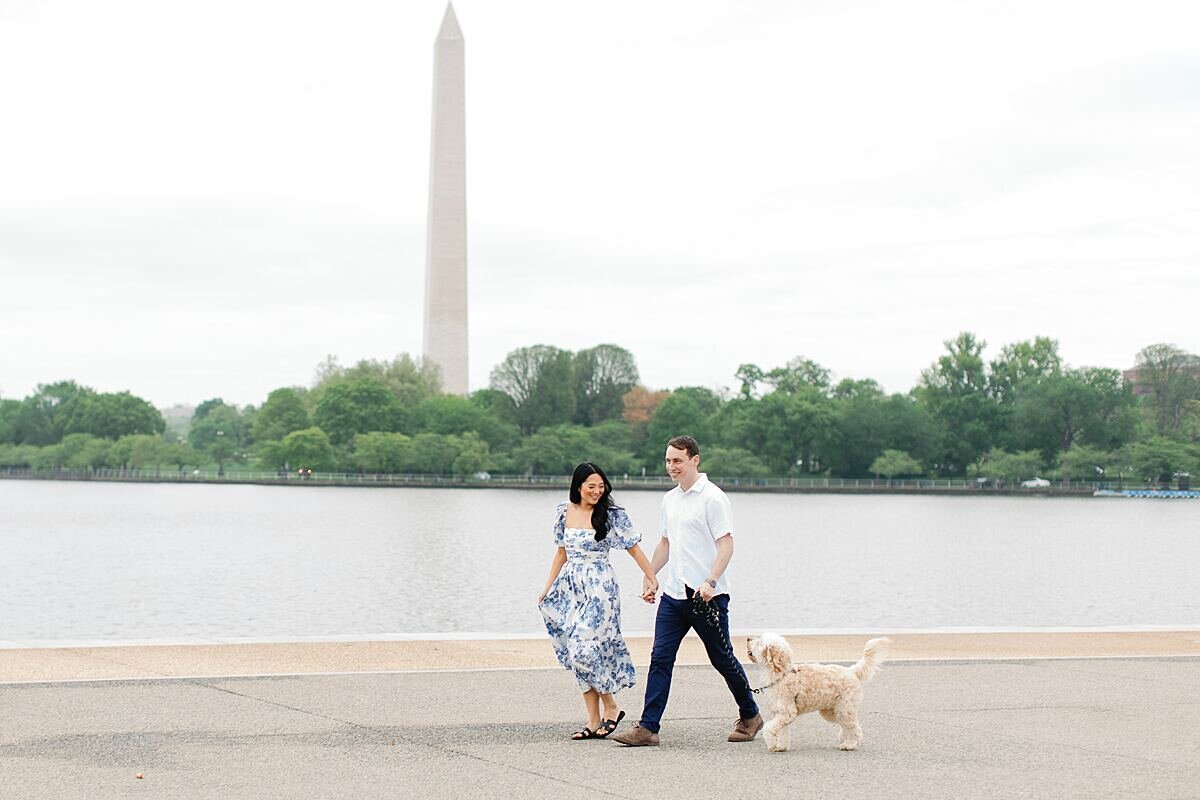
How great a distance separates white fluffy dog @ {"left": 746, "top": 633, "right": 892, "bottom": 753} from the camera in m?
9.37

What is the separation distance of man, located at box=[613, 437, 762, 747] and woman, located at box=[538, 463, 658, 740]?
23 cm

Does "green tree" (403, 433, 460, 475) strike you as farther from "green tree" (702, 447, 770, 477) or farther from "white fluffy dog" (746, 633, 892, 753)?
"white fluffy dog" (746, 633, 892, 753)

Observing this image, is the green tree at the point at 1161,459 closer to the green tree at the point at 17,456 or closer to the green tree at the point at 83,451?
the green tree at the point at 83,451

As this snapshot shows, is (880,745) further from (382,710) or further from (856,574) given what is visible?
(856,574)

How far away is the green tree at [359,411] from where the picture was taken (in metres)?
125

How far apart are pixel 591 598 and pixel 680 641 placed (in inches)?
25.0

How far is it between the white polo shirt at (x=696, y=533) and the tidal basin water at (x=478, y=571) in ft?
22.7

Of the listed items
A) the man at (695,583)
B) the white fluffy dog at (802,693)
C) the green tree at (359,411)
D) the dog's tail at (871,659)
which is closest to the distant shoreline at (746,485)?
the green tree at (359,411)

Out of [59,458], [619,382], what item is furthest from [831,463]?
[59,458]

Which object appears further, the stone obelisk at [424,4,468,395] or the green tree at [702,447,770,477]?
the green tree at [702,447,770,477]

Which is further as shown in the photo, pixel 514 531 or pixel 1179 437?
pixel 1179 437

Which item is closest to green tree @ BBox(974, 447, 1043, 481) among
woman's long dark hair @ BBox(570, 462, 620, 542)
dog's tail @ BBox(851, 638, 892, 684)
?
dog's tail @ BBox(851, 638, 892, 684)

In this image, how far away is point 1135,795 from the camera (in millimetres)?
8086

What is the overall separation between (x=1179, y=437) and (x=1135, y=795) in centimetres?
11634
